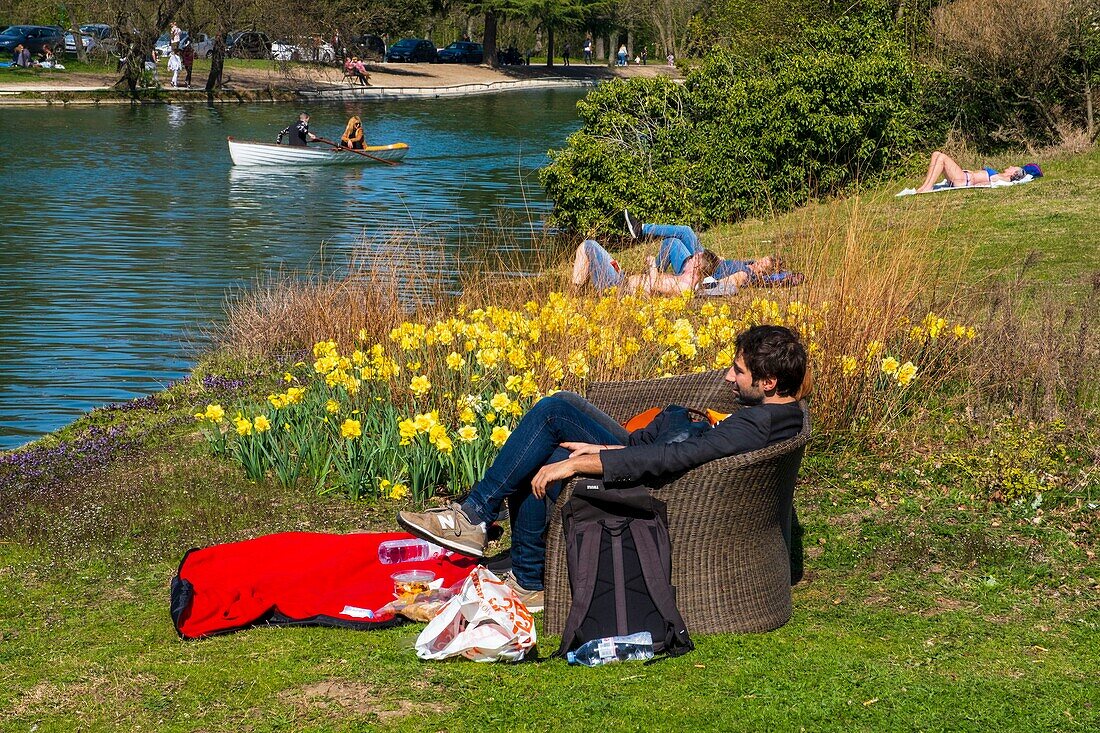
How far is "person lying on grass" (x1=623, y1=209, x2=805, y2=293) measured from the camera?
7.79 meters

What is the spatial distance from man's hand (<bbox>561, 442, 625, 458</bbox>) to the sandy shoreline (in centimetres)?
3761

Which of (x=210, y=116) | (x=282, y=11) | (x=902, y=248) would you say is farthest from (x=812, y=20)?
(x=282, y=11)

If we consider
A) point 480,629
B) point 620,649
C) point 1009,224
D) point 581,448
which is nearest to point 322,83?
point 1009,224

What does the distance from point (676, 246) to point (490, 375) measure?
16.0ft

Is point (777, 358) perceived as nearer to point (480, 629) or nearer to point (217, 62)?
point (480, 629)

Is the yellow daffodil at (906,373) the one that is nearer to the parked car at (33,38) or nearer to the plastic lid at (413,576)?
the plastic lid at (413,576)

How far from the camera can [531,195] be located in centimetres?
2534

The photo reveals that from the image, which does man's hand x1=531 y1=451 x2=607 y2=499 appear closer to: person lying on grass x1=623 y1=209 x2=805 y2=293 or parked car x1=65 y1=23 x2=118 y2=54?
person lying on grass x1=623 y1=209 x2=805 y2=293

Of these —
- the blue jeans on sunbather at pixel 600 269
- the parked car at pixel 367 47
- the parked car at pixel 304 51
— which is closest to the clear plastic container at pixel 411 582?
the blue jeans on sunbather at pixel 600 269

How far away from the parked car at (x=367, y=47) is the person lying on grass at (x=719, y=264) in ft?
153

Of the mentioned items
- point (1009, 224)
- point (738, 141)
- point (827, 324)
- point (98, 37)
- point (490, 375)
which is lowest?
point (490, 375)

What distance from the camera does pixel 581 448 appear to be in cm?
466

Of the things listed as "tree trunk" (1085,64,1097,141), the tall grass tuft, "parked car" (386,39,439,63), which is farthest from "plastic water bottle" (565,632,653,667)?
"parked car" (386,39,439,63)

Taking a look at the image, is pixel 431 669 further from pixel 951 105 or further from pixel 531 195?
pixel 531 195
